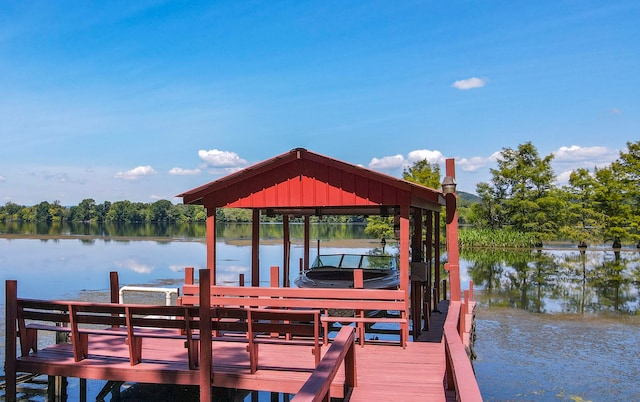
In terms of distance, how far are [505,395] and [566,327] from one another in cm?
874

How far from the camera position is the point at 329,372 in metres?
4.66

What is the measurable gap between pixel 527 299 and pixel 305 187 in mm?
18017

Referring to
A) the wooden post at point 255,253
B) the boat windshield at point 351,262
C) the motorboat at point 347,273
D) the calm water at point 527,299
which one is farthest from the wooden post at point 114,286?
the boat windshield at point 351,262

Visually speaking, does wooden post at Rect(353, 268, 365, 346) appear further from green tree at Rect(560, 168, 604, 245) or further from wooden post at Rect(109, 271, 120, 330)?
green tree at Rect(560, 168, 604, 245)

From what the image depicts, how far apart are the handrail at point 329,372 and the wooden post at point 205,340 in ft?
6.07

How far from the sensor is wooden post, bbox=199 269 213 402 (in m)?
7.38

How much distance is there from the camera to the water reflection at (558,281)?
24594mm

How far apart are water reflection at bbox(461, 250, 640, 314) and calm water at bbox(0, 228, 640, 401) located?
0.06 m

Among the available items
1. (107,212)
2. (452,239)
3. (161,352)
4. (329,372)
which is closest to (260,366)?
(161,352)

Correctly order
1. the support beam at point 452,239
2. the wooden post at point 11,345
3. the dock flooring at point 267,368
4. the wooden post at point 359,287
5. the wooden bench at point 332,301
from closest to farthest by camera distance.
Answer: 1. the dock flooring at point 267,368
2. the wooden post at point 11,345
3. the wooden bench at point 332,301
4. the wooden post at point 359,287
5. the support beam at point 452,239

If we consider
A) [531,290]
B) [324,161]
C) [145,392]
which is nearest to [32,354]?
[145,392]

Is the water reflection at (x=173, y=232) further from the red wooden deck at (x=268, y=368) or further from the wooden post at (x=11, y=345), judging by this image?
the wooden post at (x=11, y=345)

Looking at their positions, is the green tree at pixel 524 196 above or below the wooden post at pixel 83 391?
above

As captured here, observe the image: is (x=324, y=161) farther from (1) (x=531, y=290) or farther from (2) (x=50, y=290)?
(1) (x=531, y=290)
